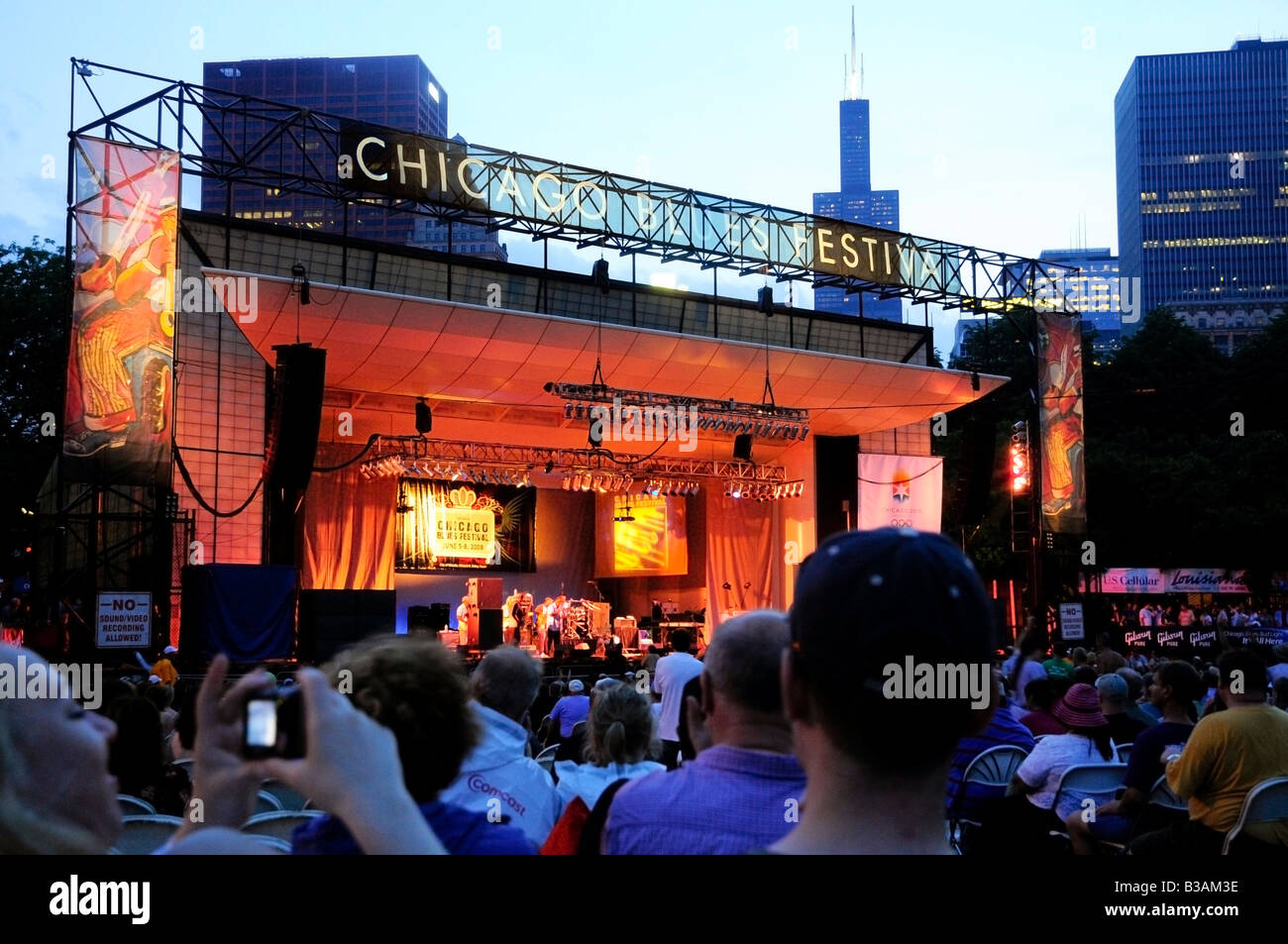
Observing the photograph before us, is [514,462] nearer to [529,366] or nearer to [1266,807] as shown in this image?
[529,366]

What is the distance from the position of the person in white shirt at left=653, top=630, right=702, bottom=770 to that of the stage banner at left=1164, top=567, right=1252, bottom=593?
2781cm

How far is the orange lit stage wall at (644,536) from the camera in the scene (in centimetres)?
2592

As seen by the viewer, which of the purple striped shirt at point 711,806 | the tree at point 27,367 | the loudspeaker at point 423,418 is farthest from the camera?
the tree at point 27,367

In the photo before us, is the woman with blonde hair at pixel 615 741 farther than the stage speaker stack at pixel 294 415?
No

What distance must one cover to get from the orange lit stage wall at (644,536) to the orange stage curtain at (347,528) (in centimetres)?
535

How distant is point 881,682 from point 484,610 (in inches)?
821

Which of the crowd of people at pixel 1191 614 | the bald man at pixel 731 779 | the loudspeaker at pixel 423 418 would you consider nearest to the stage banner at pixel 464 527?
the loudspeaker at pixel 423 418

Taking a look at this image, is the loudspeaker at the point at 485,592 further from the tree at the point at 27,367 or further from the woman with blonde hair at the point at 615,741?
the woman with blonde hair at the point at 615,741

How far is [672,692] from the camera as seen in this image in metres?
5.72

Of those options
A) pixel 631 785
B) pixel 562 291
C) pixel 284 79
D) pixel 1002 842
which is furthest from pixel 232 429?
pixel 284 79

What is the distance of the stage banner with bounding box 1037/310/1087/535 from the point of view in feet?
63.9

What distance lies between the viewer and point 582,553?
87.8ft

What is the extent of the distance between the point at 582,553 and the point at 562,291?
304 inches
